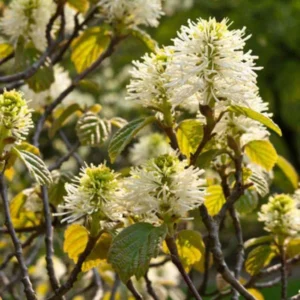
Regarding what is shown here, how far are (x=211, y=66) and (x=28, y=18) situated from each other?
2.57 feet

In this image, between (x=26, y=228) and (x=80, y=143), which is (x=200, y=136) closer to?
(x=80, y=143)

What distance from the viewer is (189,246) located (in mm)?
1310

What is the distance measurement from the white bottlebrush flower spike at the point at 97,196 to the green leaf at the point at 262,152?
0.35 m

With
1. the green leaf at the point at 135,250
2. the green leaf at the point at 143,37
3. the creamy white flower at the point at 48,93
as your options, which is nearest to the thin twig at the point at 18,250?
the green leaf at the point at 135,250

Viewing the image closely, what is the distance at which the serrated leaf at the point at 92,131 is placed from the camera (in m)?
1.66

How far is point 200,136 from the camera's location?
Answer: 4.23 ft

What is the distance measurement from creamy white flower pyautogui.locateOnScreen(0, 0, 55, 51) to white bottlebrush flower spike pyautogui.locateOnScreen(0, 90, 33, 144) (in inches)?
25.0

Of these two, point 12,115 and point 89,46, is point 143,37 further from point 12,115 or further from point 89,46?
point 12,115

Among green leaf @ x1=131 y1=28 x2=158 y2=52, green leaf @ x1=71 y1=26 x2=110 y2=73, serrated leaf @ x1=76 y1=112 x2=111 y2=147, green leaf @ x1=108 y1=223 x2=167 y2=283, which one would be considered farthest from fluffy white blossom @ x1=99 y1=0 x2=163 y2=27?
green leaf @ x1=108 y1=223 x2=167 y2=283

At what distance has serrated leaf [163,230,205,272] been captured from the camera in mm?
1282

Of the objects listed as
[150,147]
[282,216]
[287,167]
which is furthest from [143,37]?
[282,216]

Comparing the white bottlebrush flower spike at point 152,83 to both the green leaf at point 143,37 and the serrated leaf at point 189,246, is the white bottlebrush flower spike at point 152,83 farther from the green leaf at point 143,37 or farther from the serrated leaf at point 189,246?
the green leaf at point 143,37

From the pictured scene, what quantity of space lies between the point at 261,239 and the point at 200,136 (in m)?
0.33

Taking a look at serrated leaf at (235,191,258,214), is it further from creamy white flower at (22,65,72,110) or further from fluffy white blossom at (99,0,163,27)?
creamy white flower at (22,65,72,110)
